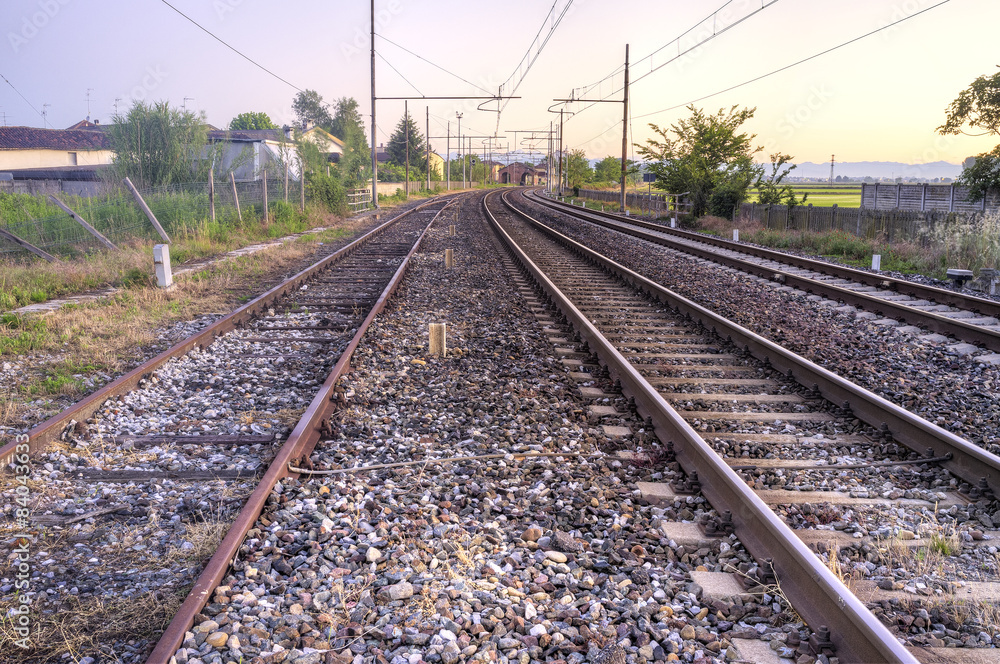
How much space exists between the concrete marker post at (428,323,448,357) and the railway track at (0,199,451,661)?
853 mm

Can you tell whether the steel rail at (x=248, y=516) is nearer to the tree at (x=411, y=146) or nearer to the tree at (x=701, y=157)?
the tree at (x=701, y=157)

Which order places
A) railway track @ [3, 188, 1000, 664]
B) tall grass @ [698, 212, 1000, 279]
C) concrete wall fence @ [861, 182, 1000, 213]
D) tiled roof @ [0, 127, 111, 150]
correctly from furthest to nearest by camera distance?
tiled roof @ [0, 127, 111, 150], concrete wall fence @ [861, 182, 1000, 213], tall grass @ [698, 212, 1000, 279], railway track @ [3, 188, 1000, 664]

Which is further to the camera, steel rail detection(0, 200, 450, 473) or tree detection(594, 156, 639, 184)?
tree detection(594, 156, 639, 184)

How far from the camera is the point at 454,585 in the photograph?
319 centimetres

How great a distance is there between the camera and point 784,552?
10.5 feet

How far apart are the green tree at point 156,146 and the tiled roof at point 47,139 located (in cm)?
2675

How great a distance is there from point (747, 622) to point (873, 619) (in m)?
0.55

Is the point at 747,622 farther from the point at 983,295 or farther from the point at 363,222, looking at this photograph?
the point at 363,222

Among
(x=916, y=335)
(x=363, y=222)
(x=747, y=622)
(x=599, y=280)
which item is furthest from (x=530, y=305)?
(x=363, y=222)

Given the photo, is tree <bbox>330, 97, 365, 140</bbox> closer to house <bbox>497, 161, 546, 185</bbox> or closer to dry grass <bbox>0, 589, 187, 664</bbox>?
house <bbox>497, 161, 546, 185</bbox>

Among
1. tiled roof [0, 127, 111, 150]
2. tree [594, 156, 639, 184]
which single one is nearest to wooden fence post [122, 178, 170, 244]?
tiled roof [0, 127, 111, 150]

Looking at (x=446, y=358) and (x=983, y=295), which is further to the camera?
(x=983, y=295)

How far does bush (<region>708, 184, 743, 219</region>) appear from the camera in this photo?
1154 inches

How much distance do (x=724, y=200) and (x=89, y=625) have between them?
30075mm
